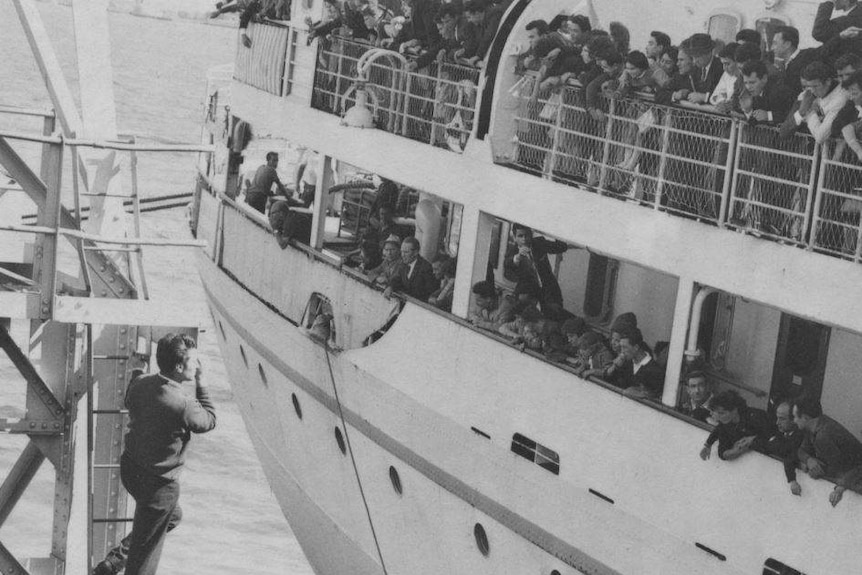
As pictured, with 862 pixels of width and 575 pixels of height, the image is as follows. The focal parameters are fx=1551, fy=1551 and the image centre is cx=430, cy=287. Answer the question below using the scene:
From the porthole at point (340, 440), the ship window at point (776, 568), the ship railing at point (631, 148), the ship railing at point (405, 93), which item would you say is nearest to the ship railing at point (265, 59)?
the ship railing at point (405, 93)

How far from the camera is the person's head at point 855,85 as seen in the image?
10.1 m

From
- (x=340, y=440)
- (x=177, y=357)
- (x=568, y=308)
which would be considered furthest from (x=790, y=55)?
(x=340, y=440)

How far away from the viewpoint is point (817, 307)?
35.6ft

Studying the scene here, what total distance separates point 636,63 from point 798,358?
282cm

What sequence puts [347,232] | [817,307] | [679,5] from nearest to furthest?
[817,307]
[679,5]
[347,232]

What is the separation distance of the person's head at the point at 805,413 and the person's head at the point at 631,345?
6.18 feet

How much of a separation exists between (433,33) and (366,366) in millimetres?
3398

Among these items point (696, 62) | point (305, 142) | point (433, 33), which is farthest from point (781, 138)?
point (305, 142)

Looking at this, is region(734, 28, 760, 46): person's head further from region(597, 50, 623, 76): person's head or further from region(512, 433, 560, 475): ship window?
region(512, 433, 560, 475): ship window

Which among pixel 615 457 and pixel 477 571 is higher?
pixel 615 457

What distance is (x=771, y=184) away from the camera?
1145cm

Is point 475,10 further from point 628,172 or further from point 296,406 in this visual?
point 296,406

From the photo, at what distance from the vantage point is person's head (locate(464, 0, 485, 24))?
570 inches

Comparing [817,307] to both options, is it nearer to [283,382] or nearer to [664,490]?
[664,490]
